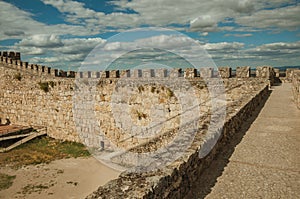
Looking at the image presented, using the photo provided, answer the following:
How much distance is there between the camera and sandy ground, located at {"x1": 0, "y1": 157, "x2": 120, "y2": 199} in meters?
8.12

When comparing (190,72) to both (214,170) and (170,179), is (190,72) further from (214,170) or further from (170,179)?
(170,179)

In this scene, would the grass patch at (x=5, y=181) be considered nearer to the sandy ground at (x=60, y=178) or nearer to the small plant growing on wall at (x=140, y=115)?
the sandy ground at (x=60, y=178)

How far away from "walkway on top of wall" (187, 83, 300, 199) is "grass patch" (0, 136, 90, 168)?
8.25 meters

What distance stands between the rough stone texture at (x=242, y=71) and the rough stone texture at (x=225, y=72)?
476 mm

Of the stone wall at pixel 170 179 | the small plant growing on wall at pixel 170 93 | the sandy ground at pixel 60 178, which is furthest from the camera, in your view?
the small plant growing on wall at pixel 170 93

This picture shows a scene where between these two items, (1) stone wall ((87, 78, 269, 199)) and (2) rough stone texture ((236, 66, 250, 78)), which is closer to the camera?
(1) stone wall ((87, 78, 269, 199))

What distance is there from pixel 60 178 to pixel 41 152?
379cm

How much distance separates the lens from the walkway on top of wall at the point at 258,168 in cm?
327

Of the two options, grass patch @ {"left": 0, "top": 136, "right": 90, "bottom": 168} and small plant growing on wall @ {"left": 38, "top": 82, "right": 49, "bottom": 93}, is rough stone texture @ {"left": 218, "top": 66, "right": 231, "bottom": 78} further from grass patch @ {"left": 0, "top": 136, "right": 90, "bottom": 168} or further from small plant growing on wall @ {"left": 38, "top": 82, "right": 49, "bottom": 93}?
small plant growing on wall @ {"left": 38, "top": 82, "right": 49, "bottom": 93}

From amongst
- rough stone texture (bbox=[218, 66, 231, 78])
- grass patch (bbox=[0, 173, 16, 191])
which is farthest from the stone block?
grass patch (bbox=[0, 173, 16, 191])

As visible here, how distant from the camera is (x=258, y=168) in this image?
155 inches

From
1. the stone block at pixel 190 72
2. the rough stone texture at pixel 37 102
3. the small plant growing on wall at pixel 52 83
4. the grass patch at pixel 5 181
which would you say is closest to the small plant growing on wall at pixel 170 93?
the stone block at pixel 190 72

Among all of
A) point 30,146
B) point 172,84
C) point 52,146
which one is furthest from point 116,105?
point 30,146

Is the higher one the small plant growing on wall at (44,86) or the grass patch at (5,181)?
the small plant growing on wall at (44,86)
